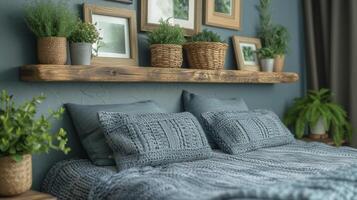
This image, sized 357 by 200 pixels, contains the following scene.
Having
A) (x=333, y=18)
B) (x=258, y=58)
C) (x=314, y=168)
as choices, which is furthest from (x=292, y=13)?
(x=314, y=168)

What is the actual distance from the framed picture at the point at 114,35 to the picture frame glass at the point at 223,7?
76cm

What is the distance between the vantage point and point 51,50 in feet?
7.08

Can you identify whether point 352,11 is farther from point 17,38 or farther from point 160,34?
point 17,38

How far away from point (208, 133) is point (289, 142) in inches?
22.5

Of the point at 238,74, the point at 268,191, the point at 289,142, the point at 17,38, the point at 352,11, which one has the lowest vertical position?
the point at 289,142

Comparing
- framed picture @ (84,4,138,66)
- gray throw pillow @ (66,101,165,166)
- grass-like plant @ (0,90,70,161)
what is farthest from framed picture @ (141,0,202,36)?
grass-like plant @ (0,90,70,161)

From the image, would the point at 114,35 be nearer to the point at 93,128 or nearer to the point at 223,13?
the point at 93,128

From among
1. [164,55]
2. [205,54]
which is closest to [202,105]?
[205,54]

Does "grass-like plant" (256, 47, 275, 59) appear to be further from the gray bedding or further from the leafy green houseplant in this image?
the gray bedding

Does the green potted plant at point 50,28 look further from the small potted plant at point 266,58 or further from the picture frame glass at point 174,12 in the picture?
the small potted plant at point 266,58

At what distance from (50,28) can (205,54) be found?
1018 millimetres

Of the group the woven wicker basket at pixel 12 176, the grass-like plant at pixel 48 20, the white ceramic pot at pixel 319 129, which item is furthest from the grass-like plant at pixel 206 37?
the woven wicker basket at pixel 12 176

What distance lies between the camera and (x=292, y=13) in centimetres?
382

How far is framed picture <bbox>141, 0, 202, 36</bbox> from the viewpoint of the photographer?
269cm
